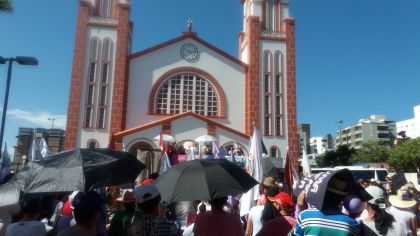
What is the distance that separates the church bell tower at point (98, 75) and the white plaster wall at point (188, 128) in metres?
4.03

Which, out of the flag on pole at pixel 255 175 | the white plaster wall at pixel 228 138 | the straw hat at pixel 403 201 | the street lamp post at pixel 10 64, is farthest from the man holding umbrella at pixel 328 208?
the white plaster wall at pixel 228 138

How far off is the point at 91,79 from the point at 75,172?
2187 centimetres

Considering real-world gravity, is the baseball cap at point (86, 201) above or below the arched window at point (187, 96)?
below

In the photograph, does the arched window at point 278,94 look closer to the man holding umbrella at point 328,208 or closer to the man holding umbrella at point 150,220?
the man holding umbrella at point 150,220

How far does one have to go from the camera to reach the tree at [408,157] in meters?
42.9

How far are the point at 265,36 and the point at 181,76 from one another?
23.7 feet

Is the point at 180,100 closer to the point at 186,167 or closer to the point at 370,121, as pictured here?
the point at 186,167

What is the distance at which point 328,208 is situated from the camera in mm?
2826

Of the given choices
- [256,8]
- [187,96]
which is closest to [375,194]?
[187,96]

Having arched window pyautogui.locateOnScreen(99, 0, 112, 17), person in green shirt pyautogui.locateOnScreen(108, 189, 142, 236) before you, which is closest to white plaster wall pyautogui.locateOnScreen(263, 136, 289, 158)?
arched window pyautogui.locateOnScreen(99, 0, 112, 17)

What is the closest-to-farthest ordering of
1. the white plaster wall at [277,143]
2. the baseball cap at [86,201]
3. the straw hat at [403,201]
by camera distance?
the baseball cap at [86,201] → the straw hat at [403,201] → the white plaster wall at [277,143]

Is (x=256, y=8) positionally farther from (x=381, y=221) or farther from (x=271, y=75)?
(x=381, y=221)

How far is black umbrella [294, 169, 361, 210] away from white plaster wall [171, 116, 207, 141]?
20.6 meters

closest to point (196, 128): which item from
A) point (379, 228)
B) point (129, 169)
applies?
point (129, 169)
